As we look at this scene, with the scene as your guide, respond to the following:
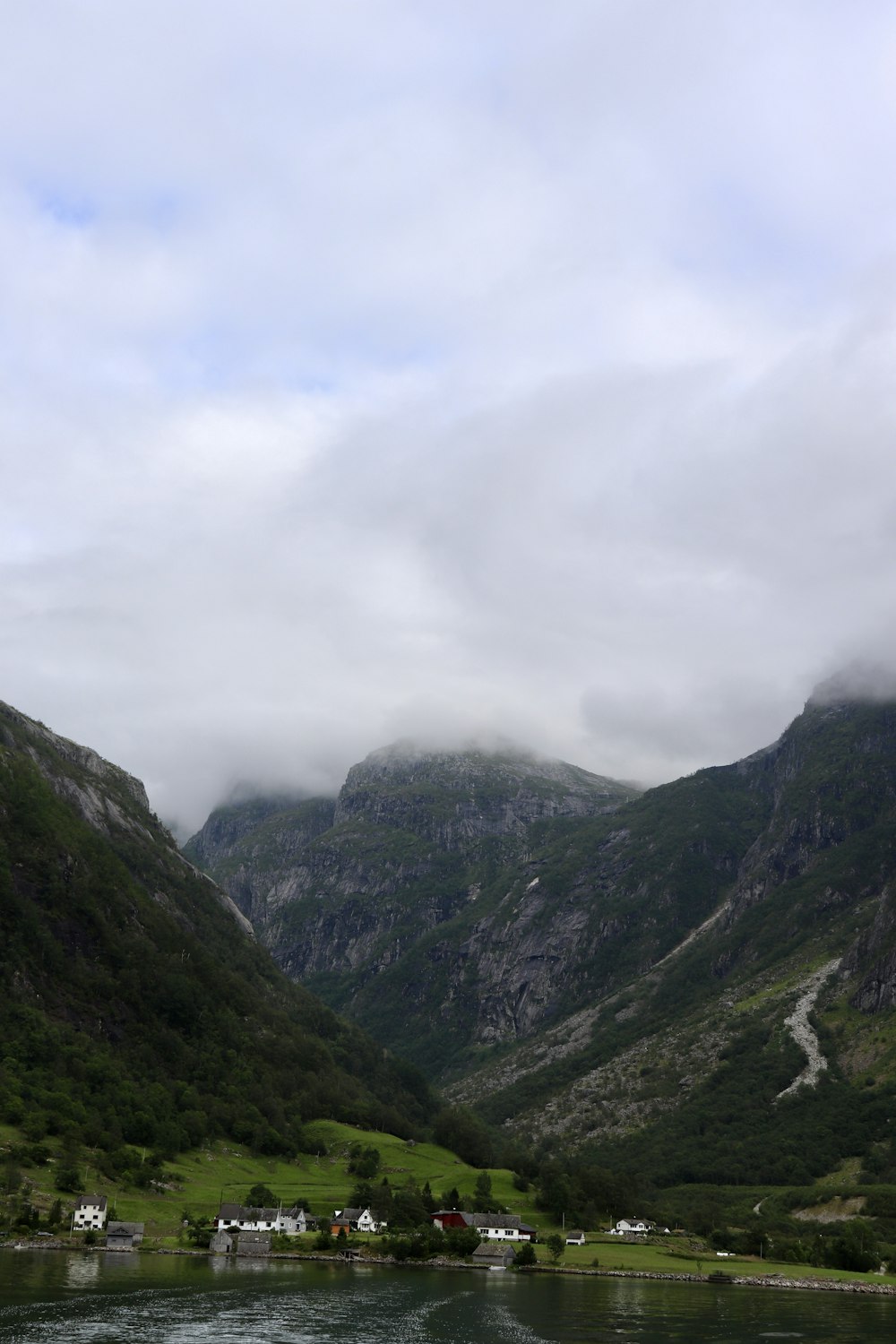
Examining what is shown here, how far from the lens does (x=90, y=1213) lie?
179375 millimetres

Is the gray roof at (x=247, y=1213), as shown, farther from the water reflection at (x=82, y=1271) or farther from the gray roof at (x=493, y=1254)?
the water reflection at (x=82, y=1271)

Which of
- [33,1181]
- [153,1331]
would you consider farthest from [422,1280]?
[33,1181]

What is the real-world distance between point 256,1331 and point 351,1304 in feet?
76.8

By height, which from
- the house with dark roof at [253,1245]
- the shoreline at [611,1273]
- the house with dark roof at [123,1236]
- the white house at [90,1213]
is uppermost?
the white house at [90,1213]

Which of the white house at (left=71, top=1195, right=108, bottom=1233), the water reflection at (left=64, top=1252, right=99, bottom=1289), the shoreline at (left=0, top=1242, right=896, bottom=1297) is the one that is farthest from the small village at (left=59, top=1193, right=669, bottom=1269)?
the water reflection at (left=64, top=1252, right=99, bottom=1289)

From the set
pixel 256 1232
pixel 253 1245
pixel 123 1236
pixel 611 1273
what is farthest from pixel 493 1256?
pixel 123 1236

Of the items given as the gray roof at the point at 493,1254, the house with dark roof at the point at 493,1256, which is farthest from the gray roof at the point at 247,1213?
the house with dark roof at the point at 493,1256

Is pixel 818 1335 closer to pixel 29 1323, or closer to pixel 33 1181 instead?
pixel 29 1323

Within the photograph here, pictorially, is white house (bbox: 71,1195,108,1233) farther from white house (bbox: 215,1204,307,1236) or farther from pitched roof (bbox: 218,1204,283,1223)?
pitched roof (bbox: 218,1204,283,1223)

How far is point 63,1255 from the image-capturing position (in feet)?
512

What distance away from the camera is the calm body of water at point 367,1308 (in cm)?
10419

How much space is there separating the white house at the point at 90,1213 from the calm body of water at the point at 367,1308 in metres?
18.4

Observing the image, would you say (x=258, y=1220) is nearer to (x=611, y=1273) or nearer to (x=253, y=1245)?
(x=253, y=1245)

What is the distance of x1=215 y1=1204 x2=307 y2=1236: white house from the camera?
188875 mm
